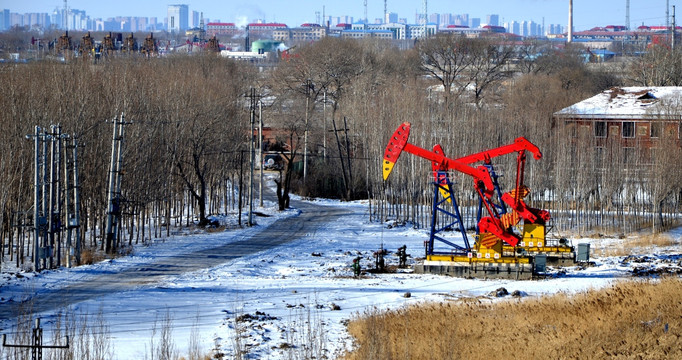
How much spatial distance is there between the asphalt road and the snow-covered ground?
1.41ft

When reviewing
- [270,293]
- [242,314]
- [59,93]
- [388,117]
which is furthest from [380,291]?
[388,117]

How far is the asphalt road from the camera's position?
808 inches

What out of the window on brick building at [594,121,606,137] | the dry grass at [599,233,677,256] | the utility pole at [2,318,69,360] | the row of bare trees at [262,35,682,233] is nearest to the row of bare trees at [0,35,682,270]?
the row of bare trees at [262,35,682,233]

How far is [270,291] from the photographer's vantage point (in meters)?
23.3

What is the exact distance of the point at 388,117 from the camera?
44.9 metres

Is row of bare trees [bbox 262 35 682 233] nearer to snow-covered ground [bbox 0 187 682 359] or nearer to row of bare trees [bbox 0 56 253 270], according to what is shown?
snow-covered ground [bbox 0 187 682 359]

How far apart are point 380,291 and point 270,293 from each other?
305cm

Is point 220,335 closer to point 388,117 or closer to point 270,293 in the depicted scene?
point 270,293

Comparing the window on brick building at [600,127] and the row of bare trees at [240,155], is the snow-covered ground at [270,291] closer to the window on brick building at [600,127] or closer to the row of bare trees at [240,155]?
the row of bare trees at [240,155]

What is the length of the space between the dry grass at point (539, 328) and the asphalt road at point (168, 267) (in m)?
6.89

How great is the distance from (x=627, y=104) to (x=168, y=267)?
3530 centimetres

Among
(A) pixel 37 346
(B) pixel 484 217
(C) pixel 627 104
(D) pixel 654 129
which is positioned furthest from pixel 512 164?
(A) pixel 37 346

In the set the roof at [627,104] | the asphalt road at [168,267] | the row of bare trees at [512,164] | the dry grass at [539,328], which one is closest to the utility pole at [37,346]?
the asphalt road at [168,267]

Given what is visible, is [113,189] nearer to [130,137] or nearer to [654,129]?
[130,137]
